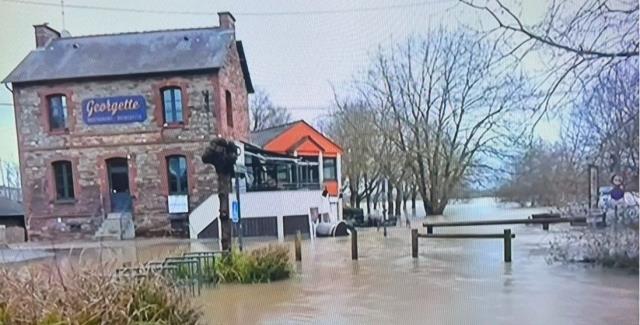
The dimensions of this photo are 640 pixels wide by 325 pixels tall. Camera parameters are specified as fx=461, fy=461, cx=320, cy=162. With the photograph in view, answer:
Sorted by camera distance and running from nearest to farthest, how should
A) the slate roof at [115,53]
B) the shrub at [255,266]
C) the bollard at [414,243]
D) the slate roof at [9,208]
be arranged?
1. the slate roof at [9,208]
2. the slate roof at [115,53]
3. the bollard at [414,243]
4. the shrub at [255,266]

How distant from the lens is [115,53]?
2.35 m

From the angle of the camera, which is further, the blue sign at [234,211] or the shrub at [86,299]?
the blue sign at [234,211]

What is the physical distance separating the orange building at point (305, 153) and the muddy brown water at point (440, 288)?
61 centimetres

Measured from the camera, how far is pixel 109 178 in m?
2.39

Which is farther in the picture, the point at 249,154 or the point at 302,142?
the point at 249,154

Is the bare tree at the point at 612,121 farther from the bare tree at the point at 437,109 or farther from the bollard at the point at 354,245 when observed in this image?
the bollard at the point at 354,245

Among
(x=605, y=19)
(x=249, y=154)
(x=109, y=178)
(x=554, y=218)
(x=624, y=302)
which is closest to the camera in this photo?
(x=605, y=19)

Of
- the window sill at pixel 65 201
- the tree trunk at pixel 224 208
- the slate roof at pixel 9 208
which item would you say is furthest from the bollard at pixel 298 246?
the slate roof at pixel 9 208

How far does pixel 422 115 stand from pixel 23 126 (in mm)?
1916

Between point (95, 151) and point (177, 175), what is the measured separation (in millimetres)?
440

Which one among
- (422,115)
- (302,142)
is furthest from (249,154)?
(422,115)

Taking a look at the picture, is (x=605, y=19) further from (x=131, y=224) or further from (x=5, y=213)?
(x=5, y=213)

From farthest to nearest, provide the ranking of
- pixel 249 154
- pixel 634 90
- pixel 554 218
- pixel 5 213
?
pixel 249 154 < pixel 5 213 < pixel 554 218 < pixel 634 90

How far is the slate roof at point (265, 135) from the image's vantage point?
2.53 meters
